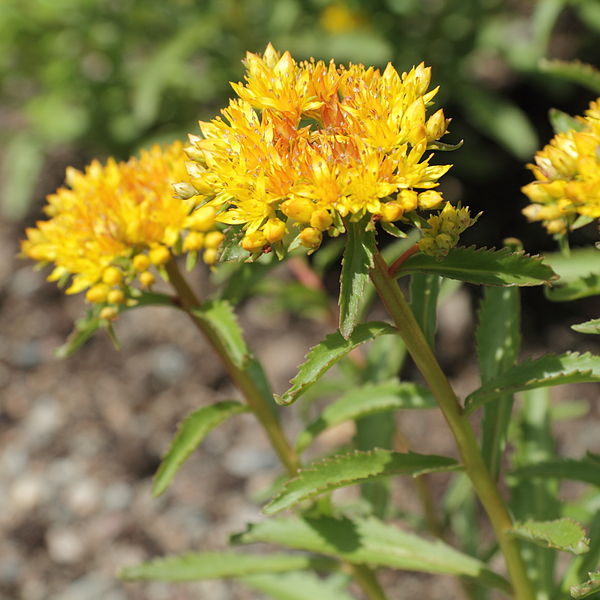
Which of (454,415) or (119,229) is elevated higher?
(119,229)

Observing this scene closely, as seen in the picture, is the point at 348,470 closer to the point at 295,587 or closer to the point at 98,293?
the point at 98,293

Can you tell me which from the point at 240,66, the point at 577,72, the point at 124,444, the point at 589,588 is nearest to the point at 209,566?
the point at 589,588

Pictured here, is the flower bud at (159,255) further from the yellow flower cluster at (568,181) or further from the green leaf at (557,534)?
the green leaf at (557,534)

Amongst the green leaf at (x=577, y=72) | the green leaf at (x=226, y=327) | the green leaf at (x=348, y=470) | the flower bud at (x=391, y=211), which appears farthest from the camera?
the green leaf at (x=577, y=72)

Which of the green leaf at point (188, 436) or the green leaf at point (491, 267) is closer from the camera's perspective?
the green leaf at point (491, 267)

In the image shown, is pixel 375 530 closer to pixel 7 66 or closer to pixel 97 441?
pixel 97 441


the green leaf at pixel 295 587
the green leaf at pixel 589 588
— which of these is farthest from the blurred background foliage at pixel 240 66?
the green leaf at pixel 589 588

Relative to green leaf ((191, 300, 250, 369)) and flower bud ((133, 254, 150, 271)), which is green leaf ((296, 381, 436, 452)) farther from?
flower bud ((133, 254, 150, 271))

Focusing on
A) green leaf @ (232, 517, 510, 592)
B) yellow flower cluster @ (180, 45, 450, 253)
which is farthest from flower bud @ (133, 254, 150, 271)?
green leaf @ (232, 517, 510, 592)
